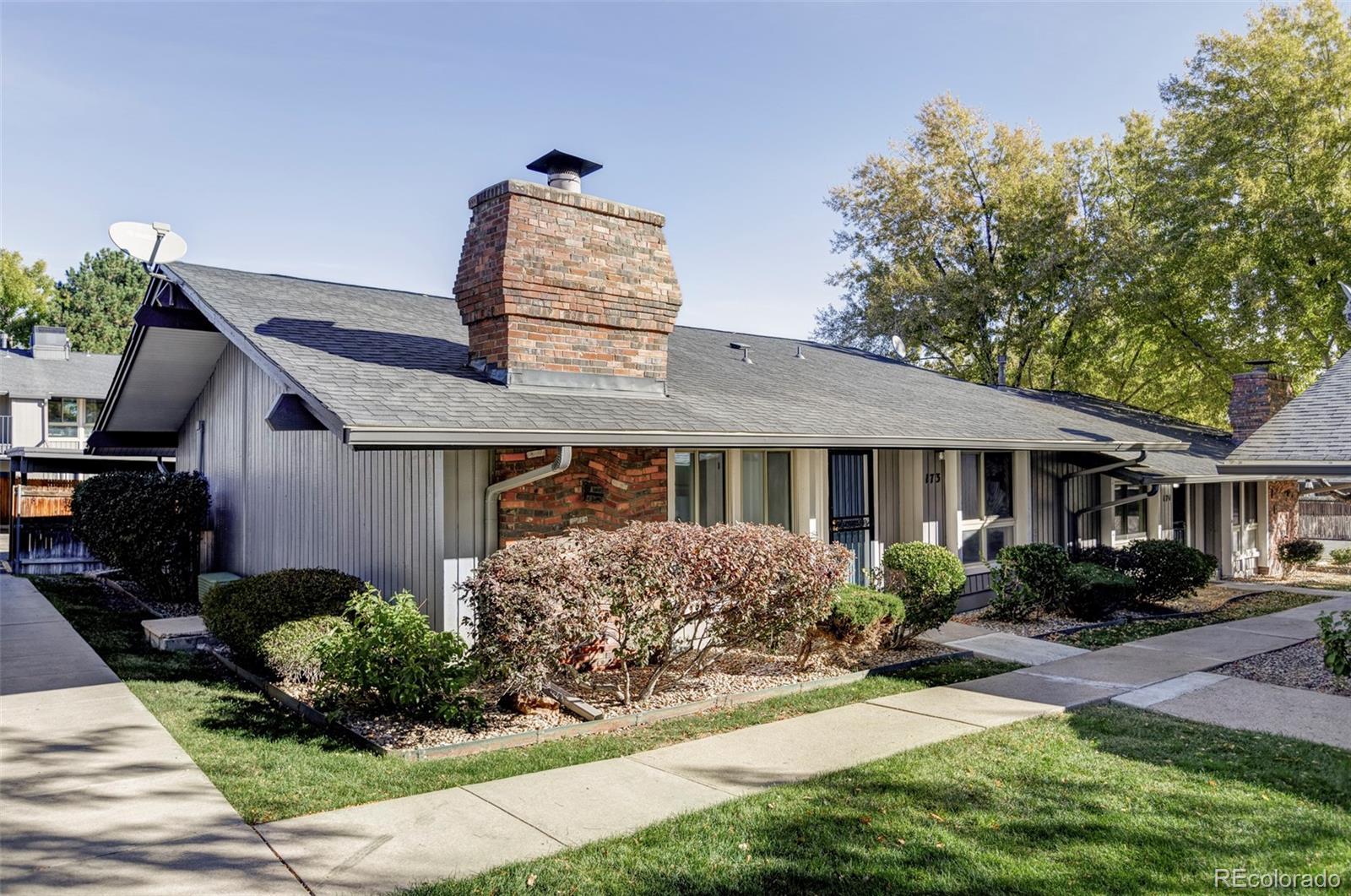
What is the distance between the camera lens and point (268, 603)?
288 inches

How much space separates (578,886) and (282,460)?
24.7 feet

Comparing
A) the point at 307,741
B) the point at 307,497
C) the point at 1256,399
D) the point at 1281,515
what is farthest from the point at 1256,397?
the point at 307,741

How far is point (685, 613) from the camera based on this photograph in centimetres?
680

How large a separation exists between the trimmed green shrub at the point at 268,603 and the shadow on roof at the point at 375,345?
6.53 feet

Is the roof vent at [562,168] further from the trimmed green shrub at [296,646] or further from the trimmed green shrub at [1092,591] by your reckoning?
the trimmed green shrub at [1092,591]

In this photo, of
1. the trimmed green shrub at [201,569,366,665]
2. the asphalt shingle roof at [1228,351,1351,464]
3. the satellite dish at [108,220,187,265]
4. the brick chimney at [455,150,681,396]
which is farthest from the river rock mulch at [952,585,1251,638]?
the satellite dish at [108,220,187,265]

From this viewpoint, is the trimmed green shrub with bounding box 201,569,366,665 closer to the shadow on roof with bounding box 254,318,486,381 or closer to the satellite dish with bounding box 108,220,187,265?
the shadow on roof with bounding box 254,318,486,381

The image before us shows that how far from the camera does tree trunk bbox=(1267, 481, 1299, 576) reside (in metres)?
18.0

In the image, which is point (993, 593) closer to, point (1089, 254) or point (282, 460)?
point (282, 460)

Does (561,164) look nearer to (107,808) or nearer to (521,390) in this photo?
(521,390)

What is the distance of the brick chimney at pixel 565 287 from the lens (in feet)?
26.4

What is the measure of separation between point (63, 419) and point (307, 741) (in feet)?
110

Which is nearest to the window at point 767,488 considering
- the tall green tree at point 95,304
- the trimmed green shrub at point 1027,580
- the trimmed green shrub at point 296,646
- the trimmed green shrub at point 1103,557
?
the trimmed green shrub at point 1027,580

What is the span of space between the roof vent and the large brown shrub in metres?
3.72
